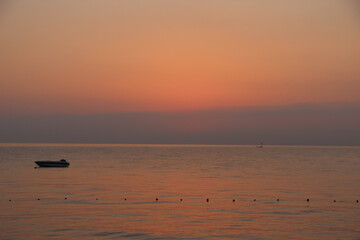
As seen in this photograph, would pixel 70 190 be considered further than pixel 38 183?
No

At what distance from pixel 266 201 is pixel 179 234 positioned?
22626 mm

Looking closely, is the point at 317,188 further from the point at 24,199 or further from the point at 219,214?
the point at 24,199

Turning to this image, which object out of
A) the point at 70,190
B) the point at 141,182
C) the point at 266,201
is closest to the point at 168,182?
the point at 141,182

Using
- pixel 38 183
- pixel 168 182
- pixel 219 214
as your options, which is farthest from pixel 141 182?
pixel 219 214

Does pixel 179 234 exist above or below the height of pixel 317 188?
below

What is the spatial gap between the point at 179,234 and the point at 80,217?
11.6 meters

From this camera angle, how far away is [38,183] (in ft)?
262

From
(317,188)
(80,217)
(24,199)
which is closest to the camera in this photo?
(80,217)

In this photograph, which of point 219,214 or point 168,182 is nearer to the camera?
point 219,214

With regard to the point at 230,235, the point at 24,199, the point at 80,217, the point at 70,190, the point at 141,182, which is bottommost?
the point at 230,235

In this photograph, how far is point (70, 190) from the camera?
69.4 m

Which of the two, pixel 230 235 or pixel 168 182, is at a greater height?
pixel 168 182

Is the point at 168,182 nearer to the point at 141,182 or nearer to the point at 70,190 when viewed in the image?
the point at 141,182

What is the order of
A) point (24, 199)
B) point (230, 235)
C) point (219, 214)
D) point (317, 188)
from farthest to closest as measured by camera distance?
point (317, 188)
point (24, 199)
point (219, 214)
point (230, 235)
